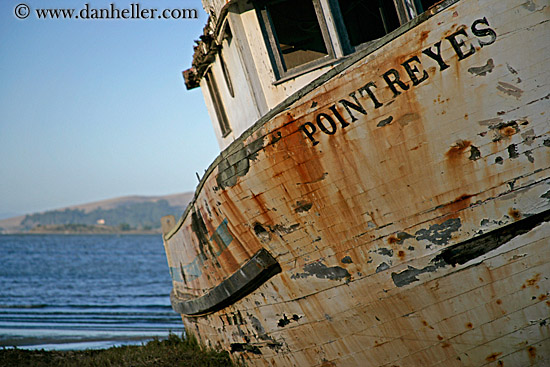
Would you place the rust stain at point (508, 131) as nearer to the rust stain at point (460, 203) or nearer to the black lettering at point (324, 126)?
the rust stain at point (460, 203)

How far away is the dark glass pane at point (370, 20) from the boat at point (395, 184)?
1 cm

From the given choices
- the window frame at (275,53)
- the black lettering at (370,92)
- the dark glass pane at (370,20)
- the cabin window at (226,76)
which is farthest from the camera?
the cabin window at (226,76)

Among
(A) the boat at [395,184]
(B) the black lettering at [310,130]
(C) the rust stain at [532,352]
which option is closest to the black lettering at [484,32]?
(A) the boat at [395,184]

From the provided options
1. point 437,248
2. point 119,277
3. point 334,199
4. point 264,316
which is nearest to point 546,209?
point 437,248

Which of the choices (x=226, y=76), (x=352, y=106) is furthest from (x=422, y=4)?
(x=226, y=76)

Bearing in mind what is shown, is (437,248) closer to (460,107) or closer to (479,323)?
(479,323)

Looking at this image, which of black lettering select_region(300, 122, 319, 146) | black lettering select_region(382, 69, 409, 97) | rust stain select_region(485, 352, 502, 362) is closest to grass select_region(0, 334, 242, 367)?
rust stain select_region(485, 352, 502, 362)

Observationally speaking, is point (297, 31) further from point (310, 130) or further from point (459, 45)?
point (459, 45)

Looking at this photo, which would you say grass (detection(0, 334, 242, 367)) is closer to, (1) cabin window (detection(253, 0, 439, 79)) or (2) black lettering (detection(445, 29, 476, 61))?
(1) cabin window (detection(253, 0, 439, 79))

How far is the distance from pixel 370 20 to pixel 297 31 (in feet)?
2.34

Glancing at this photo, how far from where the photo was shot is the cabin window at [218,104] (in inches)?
297

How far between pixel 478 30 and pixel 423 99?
58 cm

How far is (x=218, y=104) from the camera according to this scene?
764 centimetres

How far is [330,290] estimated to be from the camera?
15.1ft
